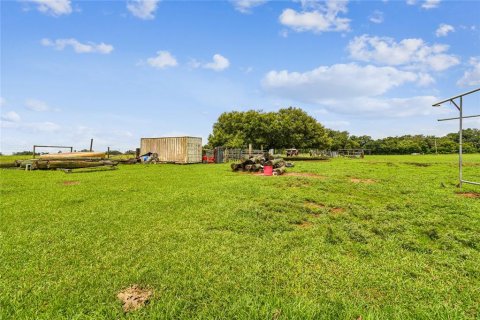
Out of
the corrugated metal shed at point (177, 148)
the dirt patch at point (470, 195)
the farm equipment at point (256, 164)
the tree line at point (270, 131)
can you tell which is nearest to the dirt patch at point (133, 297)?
the dirt patch at point (470, 195)

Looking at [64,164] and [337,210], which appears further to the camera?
[64,164]

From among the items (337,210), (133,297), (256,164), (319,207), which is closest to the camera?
(133,297)

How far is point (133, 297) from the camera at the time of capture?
3.14 metres

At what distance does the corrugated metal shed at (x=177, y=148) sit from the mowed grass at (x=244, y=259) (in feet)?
67.7

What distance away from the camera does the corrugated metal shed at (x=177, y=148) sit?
28.2 m

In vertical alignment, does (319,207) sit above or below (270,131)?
below

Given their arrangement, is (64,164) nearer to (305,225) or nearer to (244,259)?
(305,225)

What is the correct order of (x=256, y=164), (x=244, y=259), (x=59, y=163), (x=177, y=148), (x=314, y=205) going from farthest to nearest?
(x=177, y=148)
(x=59, y=163)
(x=256, y=164)
(x=314, y=205)
(x=244, y=259)

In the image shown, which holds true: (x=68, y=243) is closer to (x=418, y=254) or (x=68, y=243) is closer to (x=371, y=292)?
(x=371, y=292)

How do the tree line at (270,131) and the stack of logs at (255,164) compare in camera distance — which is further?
the tree line at (270,131)

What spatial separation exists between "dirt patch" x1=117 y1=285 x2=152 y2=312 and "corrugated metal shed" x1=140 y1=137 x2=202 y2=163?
25.0 m

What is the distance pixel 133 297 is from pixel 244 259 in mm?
1590

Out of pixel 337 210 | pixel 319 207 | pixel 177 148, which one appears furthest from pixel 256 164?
pixel 177 148

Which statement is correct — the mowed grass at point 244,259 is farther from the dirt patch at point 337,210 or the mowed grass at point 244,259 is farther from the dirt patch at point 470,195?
the dirt patch at point 470,195
